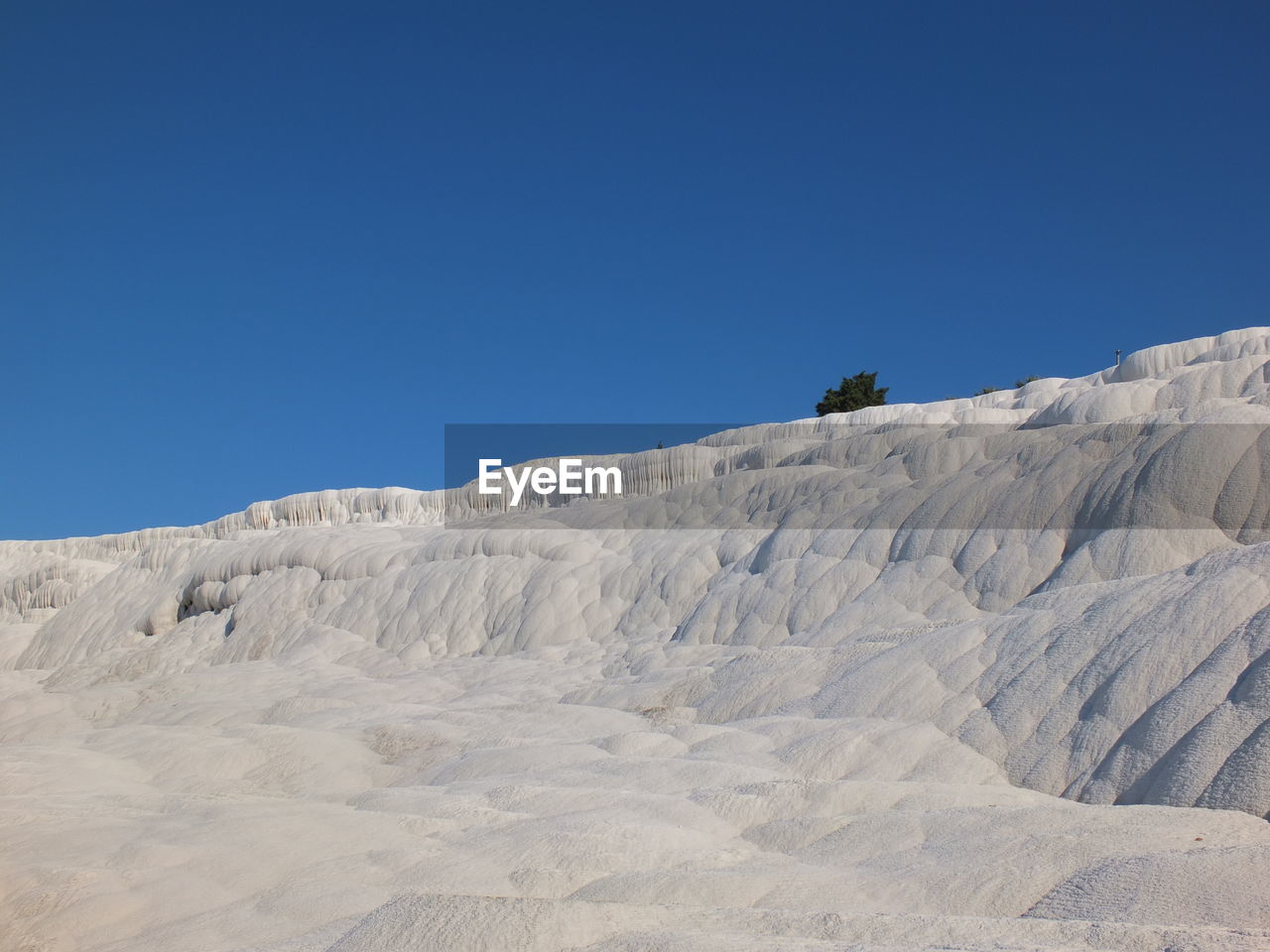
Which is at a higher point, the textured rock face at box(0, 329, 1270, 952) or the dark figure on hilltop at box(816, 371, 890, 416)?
the dark figure on hilltop at box(816, 371, 890, 416)

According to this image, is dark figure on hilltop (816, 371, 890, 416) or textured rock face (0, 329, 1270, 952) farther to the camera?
dark figure on hilltop (816, 371, 890, 416)

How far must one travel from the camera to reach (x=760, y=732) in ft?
39.6

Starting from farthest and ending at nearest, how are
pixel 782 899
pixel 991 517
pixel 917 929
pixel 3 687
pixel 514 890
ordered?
pixel 3 687, pixel 991 517, pixel 514 890, pixel 782 899, pixel 917 929

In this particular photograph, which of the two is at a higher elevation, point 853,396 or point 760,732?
point 853,396

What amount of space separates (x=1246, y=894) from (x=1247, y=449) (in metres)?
11.8

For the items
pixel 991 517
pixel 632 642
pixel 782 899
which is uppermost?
pixel 991 517

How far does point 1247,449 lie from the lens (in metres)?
15.9

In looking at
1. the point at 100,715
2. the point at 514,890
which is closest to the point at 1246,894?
the point at 514,890

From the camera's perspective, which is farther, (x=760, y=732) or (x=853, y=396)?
(x=853, y=396)

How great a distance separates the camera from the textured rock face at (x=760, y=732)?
681cm

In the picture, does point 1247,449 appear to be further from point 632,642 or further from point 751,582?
point 632,642

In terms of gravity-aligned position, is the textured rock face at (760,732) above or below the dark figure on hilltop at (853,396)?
below

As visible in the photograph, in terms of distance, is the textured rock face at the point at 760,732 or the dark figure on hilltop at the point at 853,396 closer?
the textured rock face at the point at 760,732

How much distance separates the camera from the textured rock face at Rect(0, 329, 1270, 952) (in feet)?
22.4
